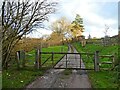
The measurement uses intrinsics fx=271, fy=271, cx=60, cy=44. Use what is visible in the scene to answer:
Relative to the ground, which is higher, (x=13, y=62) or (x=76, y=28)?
(x=76, y=28)

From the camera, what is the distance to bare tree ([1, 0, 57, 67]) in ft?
55.7

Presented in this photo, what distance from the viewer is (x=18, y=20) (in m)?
18.1

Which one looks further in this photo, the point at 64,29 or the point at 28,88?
the point at 64,29

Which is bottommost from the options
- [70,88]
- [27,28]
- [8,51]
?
[70,88]

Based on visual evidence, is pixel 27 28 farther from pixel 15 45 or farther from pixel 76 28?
pixel 76 28

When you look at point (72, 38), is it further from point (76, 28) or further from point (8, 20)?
point (8, 20)

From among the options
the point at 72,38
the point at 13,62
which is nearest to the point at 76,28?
the point at 72,38

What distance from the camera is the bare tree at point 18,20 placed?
17.0m

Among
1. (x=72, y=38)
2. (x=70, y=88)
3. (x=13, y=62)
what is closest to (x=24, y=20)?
(x=13, y=62)

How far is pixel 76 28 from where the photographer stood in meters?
92.4

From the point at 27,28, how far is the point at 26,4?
5.49 feet

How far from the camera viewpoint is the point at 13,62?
19.5m

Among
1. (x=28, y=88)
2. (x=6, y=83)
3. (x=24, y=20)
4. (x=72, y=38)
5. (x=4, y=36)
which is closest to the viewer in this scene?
(x=28, y=88)

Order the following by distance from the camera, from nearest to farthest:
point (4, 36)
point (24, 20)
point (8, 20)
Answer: point (4, 36) → point (8, 20) → point (24, 20)
